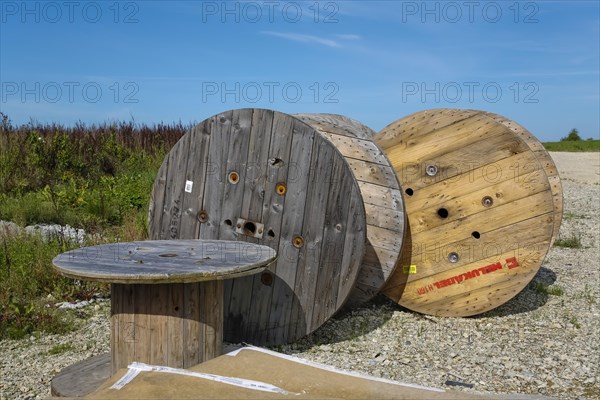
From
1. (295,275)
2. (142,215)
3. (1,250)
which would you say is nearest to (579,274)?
(295,275)

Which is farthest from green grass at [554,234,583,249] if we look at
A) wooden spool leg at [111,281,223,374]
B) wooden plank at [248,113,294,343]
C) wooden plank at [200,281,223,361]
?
wooden spool leg at [111,281,223,374]

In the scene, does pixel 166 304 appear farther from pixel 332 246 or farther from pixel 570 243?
pixel 570 243

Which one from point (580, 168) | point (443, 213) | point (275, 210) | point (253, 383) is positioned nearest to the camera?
point (253, 383)

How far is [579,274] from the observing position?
6980mm

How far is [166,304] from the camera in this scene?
341 centimetres

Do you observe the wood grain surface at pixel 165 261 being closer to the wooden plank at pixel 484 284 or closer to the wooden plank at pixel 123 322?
the wooden plank at pixel 123 322

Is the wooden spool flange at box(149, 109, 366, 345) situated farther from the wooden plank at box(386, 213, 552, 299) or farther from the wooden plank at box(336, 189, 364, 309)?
the wooden plank at box(386, 213, 552, 299)

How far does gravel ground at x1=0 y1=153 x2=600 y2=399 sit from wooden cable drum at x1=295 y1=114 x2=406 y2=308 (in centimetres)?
42

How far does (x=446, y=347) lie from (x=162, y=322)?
7.13ft

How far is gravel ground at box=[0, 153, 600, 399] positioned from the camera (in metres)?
4.01

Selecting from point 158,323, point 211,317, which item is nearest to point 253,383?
point 211,317

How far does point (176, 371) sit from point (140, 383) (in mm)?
212

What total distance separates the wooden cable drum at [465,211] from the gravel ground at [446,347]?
0.26 meters

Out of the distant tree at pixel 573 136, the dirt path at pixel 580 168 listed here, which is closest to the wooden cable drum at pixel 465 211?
the dirt path at pixel 580 168
